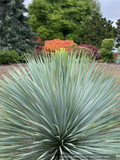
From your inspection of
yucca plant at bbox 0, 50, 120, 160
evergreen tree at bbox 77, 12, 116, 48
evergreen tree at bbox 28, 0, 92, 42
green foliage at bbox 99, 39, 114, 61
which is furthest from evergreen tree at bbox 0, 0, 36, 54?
yucca plant at bbox 0, 50, 120, 160

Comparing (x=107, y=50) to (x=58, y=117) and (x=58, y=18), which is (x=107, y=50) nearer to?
(x=58, y=18)

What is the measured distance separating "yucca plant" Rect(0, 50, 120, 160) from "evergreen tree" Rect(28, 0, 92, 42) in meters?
26.3

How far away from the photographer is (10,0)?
19906mm

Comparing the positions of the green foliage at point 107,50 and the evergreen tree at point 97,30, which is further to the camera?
the evergreen tree at point 97,30

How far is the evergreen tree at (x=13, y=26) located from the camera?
65.5 ft

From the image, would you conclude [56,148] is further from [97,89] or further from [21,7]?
[21,7]

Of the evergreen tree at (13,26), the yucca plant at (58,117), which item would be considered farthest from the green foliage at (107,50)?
the yucca plant at (58,117)

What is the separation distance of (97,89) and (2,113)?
1212mm

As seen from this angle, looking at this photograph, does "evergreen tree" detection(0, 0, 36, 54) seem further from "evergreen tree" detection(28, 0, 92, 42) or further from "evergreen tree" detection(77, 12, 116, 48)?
"evergreen tree" detection(77, 12, 116, 48)

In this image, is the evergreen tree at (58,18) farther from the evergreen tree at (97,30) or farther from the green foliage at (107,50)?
the green foliage at (107,50)

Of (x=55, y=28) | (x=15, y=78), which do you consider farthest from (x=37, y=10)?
(x=15, y=78)

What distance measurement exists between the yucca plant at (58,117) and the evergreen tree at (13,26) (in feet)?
59.9

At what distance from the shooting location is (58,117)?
2018 mm

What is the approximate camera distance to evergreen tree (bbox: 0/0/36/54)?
20.0 m
